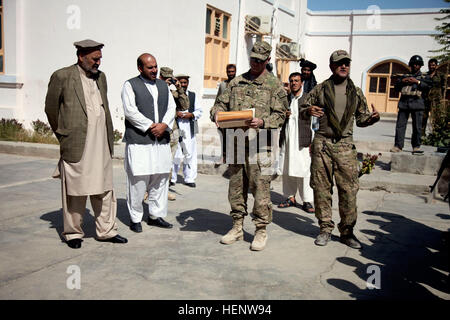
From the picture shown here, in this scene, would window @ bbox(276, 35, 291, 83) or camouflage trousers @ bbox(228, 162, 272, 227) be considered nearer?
camouflage trousers @ bbox(228, 162, 272, 227)

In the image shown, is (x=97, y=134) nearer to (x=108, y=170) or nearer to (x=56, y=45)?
(x=108, y=170)

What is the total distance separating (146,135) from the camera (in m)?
5.06

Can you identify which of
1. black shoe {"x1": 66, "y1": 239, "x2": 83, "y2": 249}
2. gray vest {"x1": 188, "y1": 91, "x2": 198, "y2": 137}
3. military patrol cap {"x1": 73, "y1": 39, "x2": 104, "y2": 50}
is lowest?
black shoe {"x1": 66, "y1": 239, "x2": 83, "y2": 249}

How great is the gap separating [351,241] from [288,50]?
14.8m

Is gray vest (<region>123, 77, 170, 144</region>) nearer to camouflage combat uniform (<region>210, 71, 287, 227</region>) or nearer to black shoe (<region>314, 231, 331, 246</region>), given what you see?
camouflage combat uniform (<region>210, 71, 287, 227</region>)

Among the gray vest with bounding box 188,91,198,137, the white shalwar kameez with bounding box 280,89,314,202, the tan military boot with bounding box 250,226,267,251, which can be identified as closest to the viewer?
the tan military boot with bounding box 250,226,267,251

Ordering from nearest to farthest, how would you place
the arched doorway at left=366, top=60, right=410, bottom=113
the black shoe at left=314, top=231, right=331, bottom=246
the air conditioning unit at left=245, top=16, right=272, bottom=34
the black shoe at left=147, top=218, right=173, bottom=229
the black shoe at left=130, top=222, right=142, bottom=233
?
the black shoe at left=314, top=231, right=331, bottom=246 < the black shoe at left=130, top=222, right=142, bottom=233 < the black shoe at left=147, top=218, right=173, bottom=229 < the air conditioning unit at left=245, top=16, right=272, bottom=34 < the arched doorway at left=366, top=60, right=410, bottom=113

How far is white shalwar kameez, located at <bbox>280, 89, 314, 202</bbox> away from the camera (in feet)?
20.7

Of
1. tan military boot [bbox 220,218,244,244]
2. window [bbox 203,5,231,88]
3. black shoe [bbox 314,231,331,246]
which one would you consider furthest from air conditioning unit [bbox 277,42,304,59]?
tan military boot [bbox 220,218,244,244]

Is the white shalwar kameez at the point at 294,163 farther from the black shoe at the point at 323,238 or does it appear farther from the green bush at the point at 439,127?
the green bush at the point at 439,127

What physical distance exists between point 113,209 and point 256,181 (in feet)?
5.10

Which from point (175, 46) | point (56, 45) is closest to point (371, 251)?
point (175, 46)

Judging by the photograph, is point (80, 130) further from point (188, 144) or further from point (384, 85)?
point (384, 85)

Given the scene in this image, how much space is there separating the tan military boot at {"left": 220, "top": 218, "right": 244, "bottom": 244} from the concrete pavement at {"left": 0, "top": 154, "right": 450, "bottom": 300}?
9 cm
